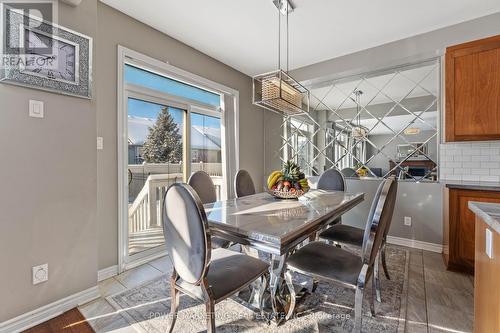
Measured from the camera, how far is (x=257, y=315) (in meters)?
1.69

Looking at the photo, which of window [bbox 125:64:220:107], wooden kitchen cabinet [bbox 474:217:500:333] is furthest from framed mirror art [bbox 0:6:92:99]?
wooden kitchen cabinet [bbox 474:217:500:333]

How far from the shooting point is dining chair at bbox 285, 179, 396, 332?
1.31m

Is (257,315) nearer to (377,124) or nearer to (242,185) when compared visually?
(242,185)

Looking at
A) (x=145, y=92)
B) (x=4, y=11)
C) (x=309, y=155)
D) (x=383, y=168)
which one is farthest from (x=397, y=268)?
(x=4, y=11)

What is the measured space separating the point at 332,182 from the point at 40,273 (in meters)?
2.93

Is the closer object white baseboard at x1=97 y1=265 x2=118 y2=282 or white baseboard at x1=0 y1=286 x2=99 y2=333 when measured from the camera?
white baseboard at x1=0 y1=286 x2=99 y2=333

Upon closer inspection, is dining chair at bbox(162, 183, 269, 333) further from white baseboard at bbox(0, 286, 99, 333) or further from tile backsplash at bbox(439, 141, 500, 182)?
tile backsplash at bbox(439, 141, 500, 182)

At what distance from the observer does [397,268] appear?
8.00ft

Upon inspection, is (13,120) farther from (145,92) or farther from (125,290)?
(125,290)

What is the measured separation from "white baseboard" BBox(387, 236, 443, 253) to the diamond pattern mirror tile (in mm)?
826

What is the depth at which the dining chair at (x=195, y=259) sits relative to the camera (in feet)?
3.76

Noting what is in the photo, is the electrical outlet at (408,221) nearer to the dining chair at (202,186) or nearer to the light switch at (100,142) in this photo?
the dining chair at (202,186)

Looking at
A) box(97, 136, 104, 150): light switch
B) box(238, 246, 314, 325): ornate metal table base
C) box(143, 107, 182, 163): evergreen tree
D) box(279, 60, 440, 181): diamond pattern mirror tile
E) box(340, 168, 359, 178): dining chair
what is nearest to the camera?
box(238, 246, 314, 325): ornate metal table base

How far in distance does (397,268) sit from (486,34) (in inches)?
109
